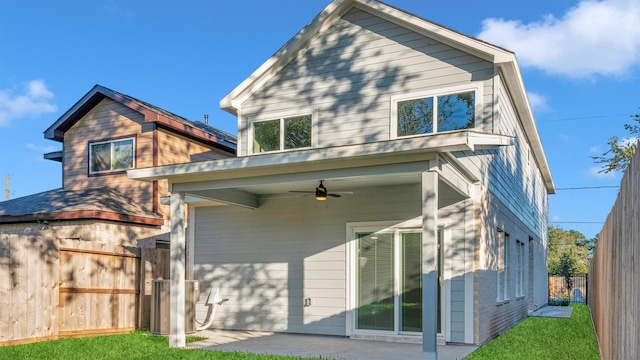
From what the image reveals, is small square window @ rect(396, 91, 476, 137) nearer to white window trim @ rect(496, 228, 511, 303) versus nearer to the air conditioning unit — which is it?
white window trim @ rect(496, 228, 511, 303)

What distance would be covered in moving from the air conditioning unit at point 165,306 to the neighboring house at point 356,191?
720 millimetres

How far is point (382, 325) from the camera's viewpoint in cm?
940

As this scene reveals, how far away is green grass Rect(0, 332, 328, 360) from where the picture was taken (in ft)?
24.4

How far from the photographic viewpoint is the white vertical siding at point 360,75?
9.86 meters

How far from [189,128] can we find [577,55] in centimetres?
2270

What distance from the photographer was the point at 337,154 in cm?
723

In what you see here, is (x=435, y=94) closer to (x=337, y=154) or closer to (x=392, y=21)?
(x=392, y=21)

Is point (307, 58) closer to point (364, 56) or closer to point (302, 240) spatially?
point (364, 56)

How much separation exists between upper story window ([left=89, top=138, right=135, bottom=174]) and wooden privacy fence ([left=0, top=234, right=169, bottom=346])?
4.23 m

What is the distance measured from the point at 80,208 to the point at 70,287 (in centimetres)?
366

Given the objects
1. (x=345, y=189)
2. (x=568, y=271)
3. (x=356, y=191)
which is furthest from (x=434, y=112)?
(x=568, y=271)

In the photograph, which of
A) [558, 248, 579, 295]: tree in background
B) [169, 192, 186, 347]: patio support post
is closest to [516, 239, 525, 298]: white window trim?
[169, 192, 186, 347]: patio support post

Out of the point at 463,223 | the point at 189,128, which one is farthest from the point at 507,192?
the point at 189,128

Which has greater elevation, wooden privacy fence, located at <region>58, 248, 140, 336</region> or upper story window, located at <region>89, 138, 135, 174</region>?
upper story window, located at <region>89, 138, 135, 174</region>
